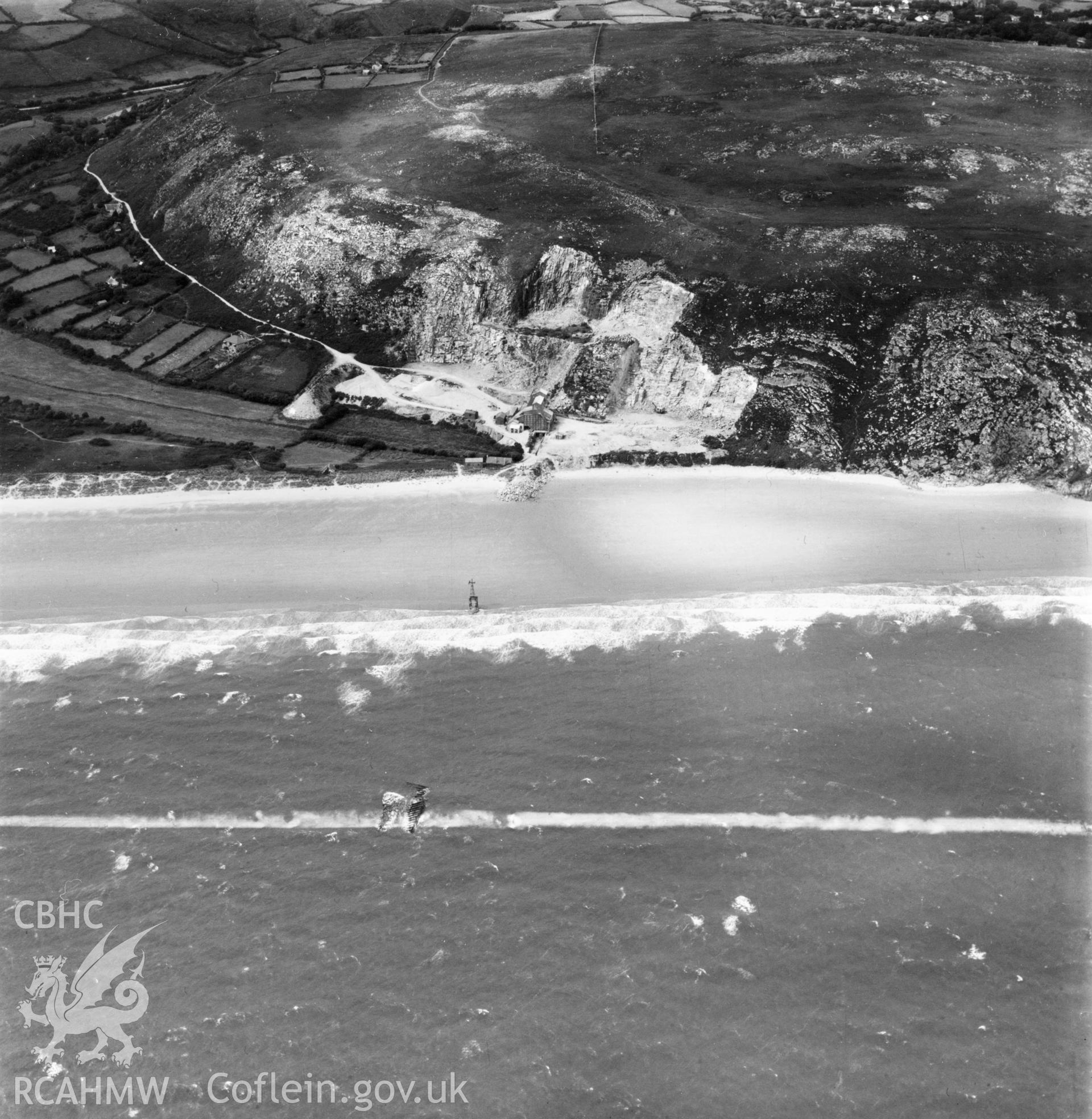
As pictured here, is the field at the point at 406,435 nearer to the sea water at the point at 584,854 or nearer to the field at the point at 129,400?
the field at the point at 129,400

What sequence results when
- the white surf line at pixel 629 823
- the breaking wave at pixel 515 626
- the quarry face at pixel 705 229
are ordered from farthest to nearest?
the quarry face at pixel 705 229
the breaking wave at pixel 515 626
the white surf line at pixel 629 823

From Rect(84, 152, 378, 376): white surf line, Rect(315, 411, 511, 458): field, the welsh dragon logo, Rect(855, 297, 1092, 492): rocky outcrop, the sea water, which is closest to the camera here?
the sea water

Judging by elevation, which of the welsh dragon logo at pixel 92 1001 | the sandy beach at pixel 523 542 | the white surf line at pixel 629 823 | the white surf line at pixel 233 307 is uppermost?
the white surf line at pixel 233 307

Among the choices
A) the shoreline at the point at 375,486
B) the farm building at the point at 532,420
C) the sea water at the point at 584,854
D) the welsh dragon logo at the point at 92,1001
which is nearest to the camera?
the sea water at the point at 584,854

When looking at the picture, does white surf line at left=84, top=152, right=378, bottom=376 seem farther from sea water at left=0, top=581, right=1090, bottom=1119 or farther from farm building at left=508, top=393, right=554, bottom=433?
sea water at left=0, top=581, right=1090, bottom=1119

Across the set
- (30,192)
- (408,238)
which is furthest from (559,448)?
(30,192)

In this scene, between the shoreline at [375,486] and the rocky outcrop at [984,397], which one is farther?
the shoreline at [375,486]

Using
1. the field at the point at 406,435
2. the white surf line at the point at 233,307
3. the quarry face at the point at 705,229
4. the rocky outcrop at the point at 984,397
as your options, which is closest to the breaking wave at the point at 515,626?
the rocky outcrop at the point at 984,397

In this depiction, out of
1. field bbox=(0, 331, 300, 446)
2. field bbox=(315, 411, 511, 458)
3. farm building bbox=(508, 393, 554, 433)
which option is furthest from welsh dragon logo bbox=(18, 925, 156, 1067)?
farm building bbox=(508, 393, 554, 433)
